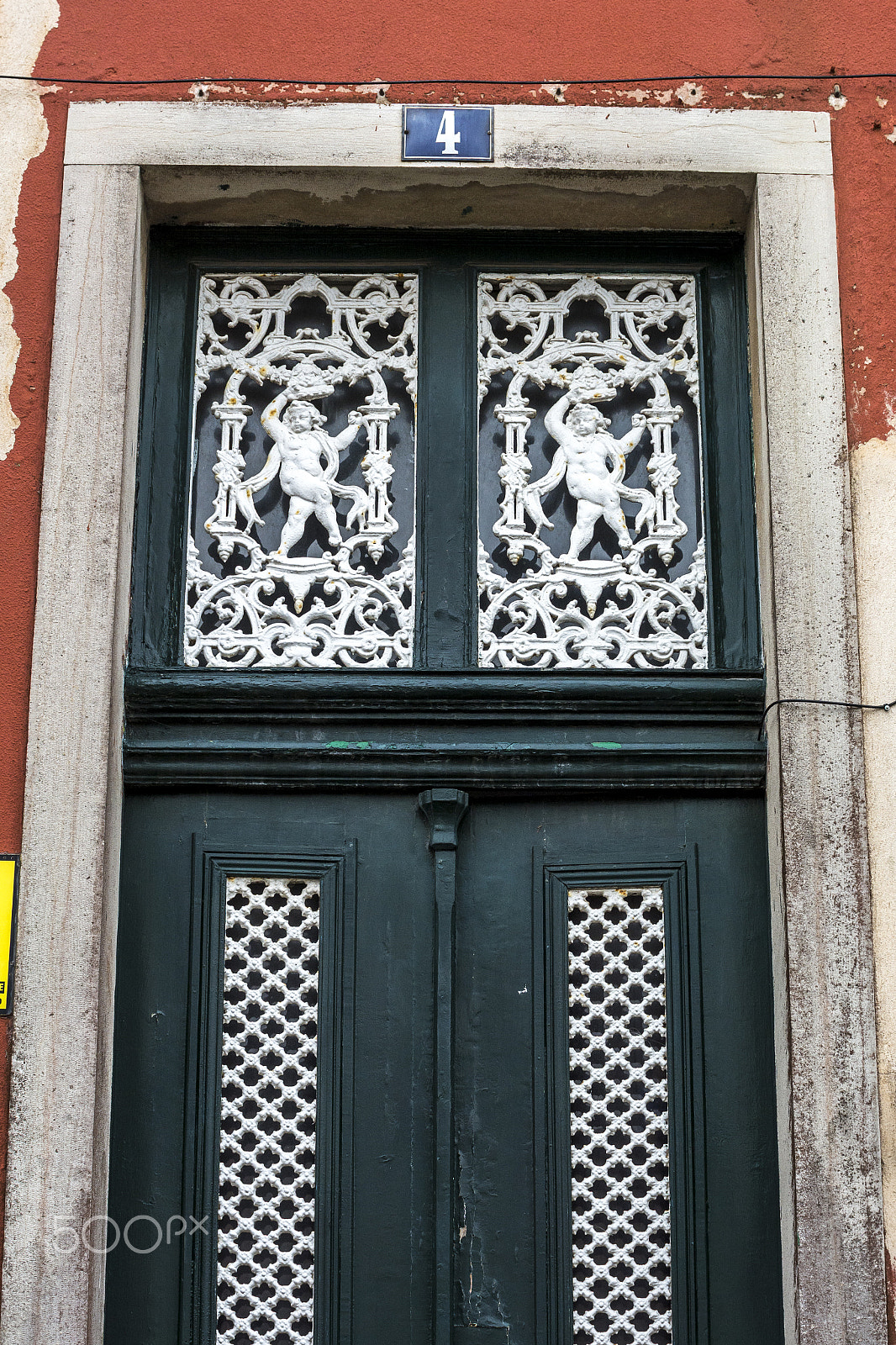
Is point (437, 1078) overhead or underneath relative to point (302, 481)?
underneath

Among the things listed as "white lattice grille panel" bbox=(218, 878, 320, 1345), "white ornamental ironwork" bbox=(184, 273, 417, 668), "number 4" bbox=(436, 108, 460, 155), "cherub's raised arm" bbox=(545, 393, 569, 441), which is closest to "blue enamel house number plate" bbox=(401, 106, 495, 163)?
"number 4" bbox=(436, 108, 460, 155)

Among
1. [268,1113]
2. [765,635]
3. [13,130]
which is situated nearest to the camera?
[268,1113]

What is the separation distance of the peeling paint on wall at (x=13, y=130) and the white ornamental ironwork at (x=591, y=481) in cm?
124

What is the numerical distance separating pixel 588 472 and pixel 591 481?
27 mm

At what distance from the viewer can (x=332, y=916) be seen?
12.8 ft

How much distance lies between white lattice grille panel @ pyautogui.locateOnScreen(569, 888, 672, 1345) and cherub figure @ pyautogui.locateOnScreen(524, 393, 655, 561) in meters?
0.97

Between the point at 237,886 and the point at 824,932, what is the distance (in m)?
1.45

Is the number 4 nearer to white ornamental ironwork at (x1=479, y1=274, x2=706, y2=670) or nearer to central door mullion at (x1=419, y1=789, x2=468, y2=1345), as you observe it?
white ornamental ironwork at (x1=479, y1=274, x2=706, y2=670)

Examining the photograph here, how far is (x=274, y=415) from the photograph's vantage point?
14.0 ft

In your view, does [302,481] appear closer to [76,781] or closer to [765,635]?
[76,781]

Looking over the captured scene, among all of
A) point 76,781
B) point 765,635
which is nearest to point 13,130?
point 76,781

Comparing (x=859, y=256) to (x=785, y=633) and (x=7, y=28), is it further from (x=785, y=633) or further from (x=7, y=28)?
(x=7, y=28)

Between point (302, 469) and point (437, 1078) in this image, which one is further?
point (302, 469)

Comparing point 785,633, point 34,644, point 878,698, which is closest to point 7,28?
point 34,644
